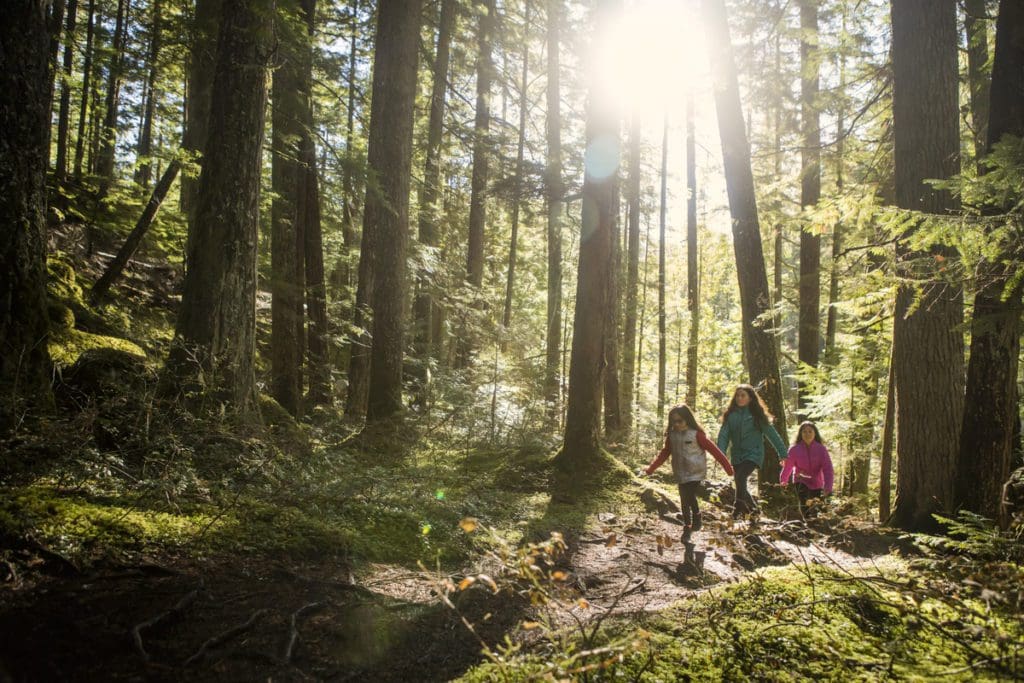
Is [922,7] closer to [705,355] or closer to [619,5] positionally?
[619,5]

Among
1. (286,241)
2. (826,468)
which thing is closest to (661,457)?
(826,468)

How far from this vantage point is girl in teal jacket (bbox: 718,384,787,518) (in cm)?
732

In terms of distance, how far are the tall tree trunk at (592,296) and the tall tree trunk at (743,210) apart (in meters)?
2.32

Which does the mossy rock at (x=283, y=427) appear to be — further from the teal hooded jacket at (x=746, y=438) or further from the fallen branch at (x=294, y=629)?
the teal hooded jacket at (x=746, y=438)

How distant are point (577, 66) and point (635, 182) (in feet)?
12.8

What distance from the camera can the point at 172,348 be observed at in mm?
6465

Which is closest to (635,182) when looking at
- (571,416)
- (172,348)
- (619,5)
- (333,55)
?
(619,5)

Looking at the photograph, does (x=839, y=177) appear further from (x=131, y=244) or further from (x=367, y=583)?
(x=131, y=244)

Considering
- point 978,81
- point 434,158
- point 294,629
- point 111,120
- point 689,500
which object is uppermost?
point 111,120

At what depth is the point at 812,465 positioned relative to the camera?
27.3 feet

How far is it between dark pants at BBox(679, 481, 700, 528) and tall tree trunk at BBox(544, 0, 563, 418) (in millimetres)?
6051

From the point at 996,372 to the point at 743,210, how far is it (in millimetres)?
5058

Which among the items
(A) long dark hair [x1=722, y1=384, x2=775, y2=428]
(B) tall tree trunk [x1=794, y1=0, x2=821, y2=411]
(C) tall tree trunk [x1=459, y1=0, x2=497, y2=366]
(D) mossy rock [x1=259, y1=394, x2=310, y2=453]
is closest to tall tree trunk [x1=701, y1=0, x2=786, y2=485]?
(A) long dark hair [x1=722, y1=384, x2=775, y2=428]

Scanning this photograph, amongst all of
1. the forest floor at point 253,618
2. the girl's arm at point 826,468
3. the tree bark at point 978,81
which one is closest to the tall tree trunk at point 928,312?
the girl's arm at point 826,468
